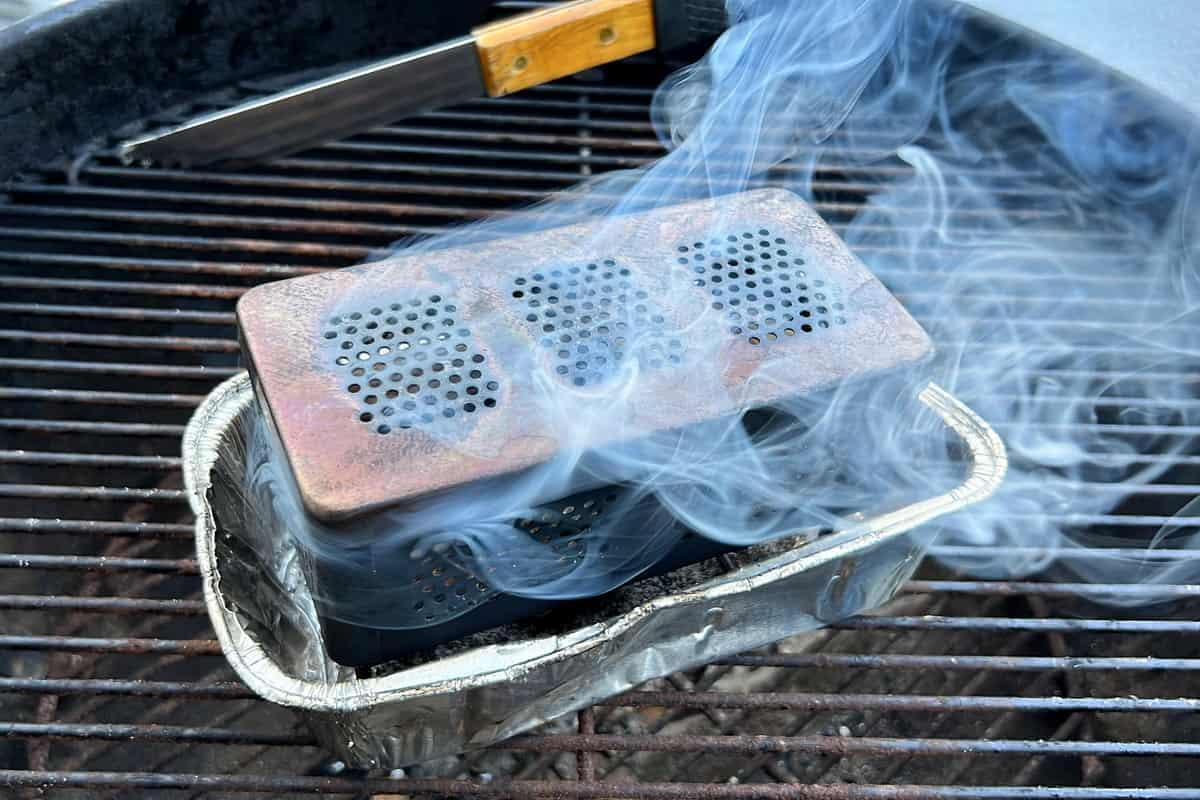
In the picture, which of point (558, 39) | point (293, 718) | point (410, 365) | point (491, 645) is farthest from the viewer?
point (558, 39)

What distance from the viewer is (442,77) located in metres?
1.95

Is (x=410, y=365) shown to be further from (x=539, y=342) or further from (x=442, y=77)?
(x=442, y=77)

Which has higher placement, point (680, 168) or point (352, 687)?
point (680, 168)

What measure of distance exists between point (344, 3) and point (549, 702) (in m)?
1.93

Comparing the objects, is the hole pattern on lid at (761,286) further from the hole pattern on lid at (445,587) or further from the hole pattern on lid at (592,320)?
the hole pattern on lid at (445,587)

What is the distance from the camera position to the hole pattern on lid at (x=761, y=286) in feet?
4.28

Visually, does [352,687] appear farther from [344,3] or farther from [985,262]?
[344,3]

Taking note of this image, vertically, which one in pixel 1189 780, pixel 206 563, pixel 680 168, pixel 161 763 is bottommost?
pixel 1189 780

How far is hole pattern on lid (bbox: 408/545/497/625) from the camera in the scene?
118cm

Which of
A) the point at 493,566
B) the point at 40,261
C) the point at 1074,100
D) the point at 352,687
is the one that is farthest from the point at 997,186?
the point at 40,261

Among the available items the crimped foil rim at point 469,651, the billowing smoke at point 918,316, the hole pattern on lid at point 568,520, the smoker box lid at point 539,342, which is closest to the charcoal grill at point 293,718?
the billowing smoke at point 918,316

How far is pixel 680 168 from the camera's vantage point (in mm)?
1746

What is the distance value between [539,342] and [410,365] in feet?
0.55

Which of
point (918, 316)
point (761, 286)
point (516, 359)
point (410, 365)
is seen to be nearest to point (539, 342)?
point (516, 359)
